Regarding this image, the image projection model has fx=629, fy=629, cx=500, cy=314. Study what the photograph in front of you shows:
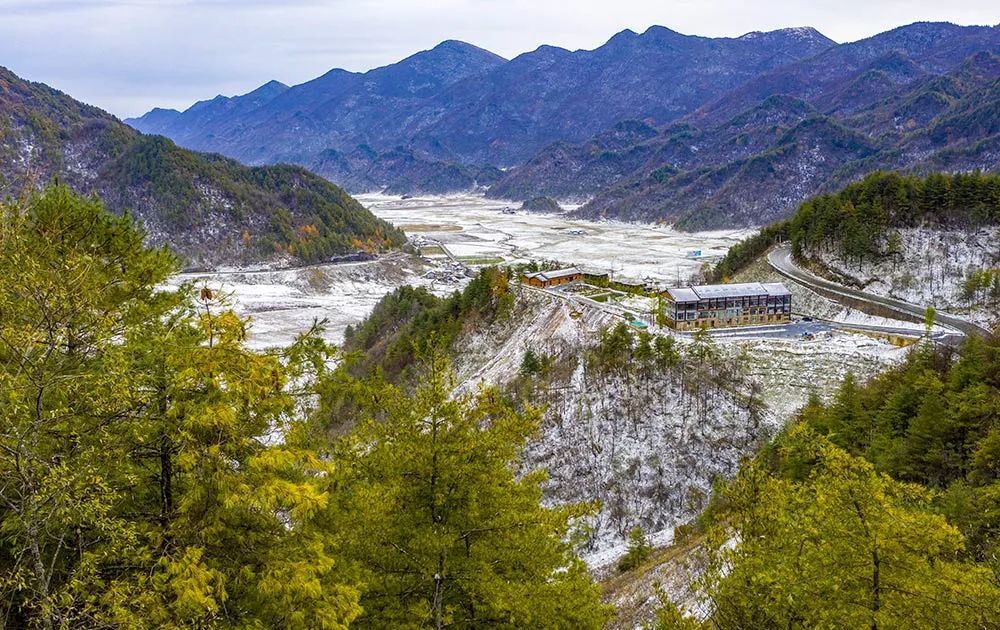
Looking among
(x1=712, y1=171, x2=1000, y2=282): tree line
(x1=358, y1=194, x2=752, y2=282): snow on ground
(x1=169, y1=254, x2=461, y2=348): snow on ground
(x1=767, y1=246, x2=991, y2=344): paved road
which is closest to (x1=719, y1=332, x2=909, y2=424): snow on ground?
(x1=767, y1=246, x2=991, y2=344): paved road

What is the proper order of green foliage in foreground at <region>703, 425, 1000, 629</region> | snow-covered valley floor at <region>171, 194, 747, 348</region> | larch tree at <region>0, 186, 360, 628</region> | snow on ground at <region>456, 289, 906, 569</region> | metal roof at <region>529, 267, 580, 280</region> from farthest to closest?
snow-covered valley floor at <region>171, 194, 747, 348</region>
metal roof at <region>529, 267, 580, 280</region>
snow on ground at <region>456, 289, 906, 569</region>
green foliage in foreground at <region>703, 425, 1000, 629</region>
larch tree at <region>0, 186, 360, 628</region>

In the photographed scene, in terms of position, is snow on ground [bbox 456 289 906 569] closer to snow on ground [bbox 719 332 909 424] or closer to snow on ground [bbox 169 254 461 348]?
snow on ground [bbox 719 332 909 424]

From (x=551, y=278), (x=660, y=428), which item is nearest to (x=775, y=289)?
(x=660, y=428)

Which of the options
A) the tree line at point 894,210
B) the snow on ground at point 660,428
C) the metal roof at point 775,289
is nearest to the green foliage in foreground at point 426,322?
the snow on ground at point 660,428

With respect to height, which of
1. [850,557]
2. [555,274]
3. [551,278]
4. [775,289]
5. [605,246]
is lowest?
[605,246]

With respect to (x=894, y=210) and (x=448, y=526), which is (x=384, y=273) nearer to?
(x=894, y=210)

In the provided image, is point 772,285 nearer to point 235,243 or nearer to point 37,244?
point 37,244

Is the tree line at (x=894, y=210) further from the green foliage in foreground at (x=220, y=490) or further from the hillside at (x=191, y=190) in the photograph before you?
the hillside at (x=191, y=190)
